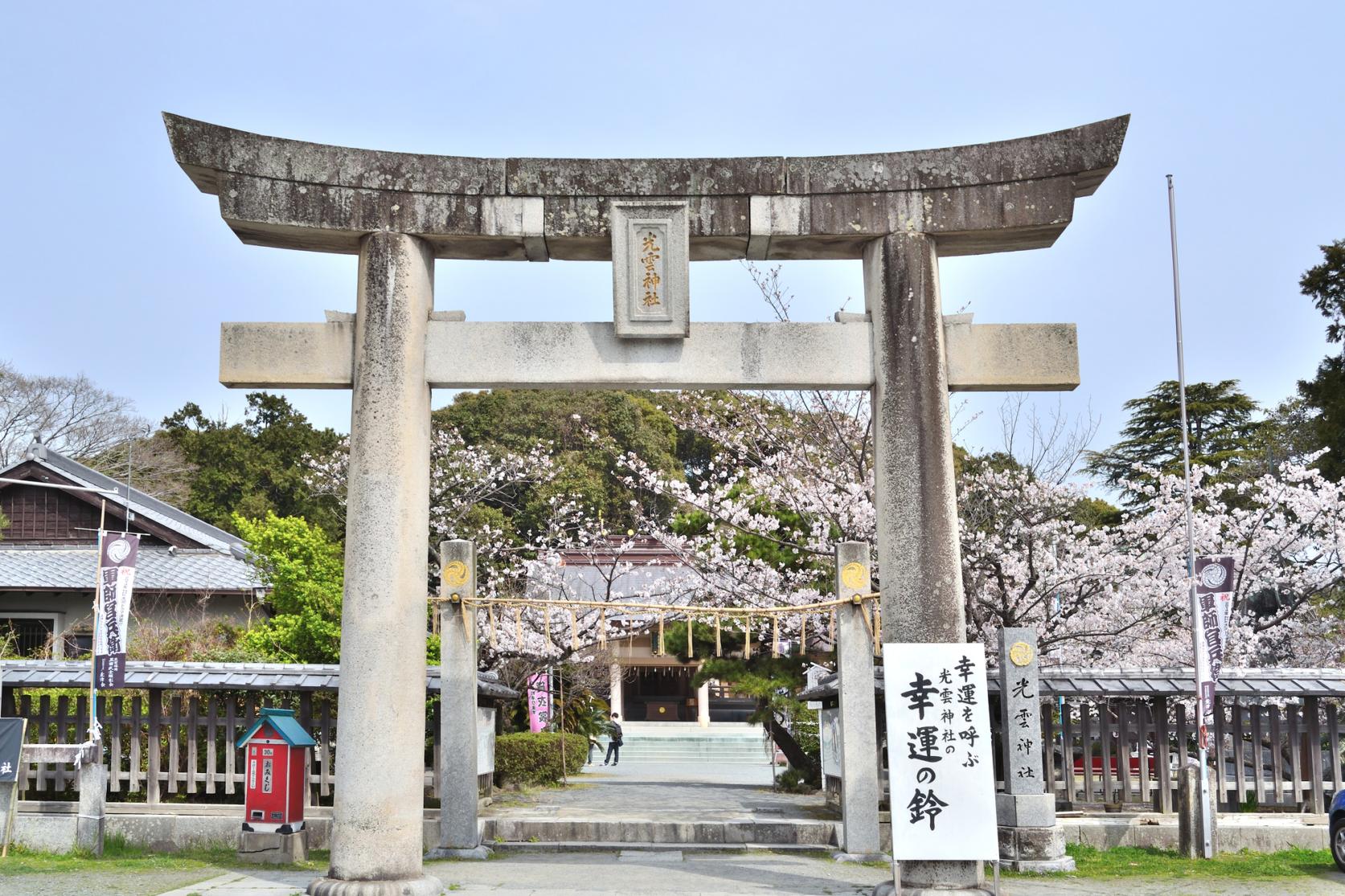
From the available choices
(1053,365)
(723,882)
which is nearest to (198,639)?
(723,882)

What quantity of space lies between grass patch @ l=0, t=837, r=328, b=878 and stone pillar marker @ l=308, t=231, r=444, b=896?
11.1 ft

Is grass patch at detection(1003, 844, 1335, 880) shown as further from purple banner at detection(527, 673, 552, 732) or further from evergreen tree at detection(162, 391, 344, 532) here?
evergreen tree at detection(162, 391, 344, 532)

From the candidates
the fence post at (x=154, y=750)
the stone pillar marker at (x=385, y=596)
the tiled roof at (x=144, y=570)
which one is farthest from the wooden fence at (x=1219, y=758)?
the tiled roof at (x=144, y=570)

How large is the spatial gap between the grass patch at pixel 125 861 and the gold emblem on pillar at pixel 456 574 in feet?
11.1

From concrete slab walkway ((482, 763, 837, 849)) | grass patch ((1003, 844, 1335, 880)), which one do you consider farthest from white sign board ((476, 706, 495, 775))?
grass patch ((1003, 844, 1335, 880))

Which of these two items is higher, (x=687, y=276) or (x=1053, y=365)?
(x=687, y=276)

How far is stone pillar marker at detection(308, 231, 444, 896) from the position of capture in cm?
909

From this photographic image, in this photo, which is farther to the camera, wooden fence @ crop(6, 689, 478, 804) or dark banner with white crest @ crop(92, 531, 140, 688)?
wooden fence @ crop(6, 689, 478, 804)

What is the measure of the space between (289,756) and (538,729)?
43.4ft

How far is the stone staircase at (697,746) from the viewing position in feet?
123

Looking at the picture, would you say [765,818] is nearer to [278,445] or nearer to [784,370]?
[784,370]

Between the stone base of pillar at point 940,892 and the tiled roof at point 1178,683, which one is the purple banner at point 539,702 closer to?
the tiled roof at point 1178,683

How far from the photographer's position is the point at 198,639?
24.0 meters

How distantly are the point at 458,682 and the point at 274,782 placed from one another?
2.29m
